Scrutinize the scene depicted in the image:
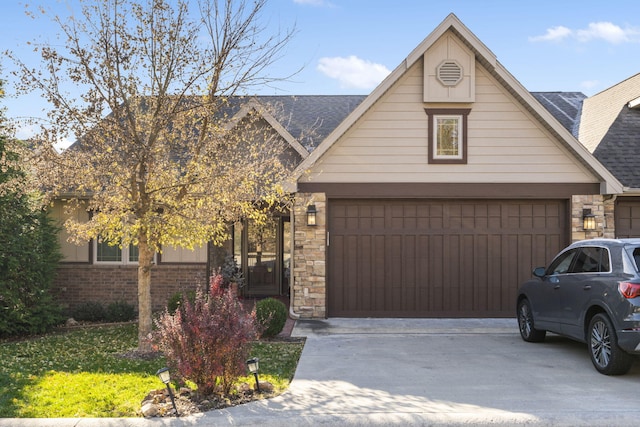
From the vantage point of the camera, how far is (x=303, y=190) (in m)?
12.0

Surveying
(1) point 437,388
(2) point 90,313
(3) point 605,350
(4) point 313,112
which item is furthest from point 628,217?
Answer: (2) point 90,313

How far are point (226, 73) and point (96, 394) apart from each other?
495 centimetres

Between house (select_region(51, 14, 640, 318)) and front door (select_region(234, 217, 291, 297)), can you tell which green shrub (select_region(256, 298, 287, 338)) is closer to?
house (select_region(51, 14, 640, 318))

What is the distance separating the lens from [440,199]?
12.3 meters

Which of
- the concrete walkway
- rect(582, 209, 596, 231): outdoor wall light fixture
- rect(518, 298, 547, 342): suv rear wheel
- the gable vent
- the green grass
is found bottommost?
the green grass

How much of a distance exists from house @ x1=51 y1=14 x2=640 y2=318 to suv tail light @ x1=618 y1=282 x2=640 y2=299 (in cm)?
509

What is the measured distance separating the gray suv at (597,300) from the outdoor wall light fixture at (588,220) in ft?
10.6

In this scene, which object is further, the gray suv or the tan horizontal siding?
the tan horizontal siding

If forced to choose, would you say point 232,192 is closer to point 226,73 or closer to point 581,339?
point 226,73

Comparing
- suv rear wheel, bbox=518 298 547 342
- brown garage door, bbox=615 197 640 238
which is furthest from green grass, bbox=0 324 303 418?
brown garage door, bbox=615 197 640 238

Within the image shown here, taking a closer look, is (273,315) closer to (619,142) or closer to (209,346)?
(209,346)

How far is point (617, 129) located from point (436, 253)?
575 cm

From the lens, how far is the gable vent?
11867 mm

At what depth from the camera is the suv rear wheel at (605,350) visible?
7301mm
